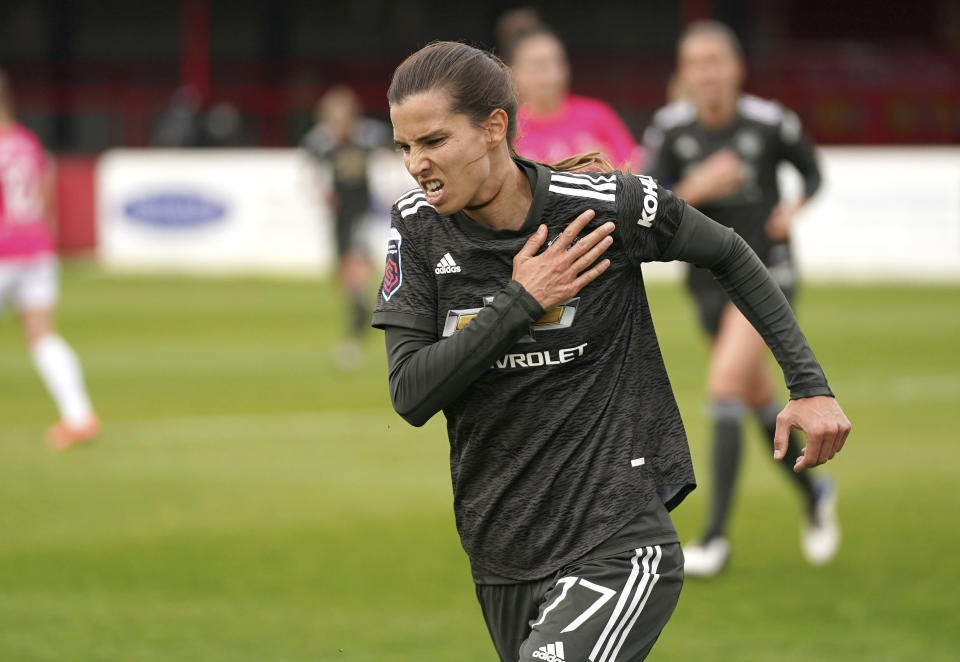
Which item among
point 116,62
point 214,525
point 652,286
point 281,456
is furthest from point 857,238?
point 116,62

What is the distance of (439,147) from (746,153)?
4.36 meters

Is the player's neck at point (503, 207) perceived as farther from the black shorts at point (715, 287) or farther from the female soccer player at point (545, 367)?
the black shorts at point (715, 287)

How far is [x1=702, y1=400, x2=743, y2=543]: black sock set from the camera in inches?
286

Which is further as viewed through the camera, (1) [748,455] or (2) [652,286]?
(2) [652,286]

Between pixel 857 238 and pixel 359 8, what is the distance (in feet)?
68.7

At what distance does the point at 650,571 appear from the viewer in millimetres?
3736

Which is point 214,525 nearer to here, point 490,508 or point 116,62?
point 490,508

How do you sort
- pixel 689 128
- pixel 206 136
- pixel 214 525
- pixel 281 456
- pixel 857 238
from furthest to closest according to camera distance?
pixel 206 136, pixel 857 238, pixel 281 456, pixel 214 525, pixel 689 128

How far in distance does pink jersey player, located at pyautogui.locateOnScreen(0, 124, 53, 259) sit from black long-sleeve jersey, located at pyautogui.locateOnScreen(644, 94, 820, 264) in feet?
16.0

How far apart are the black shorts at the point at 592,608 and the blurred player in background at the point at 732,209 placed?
11.5 feet

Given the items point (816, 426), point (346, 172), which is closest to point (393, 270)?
point (816, 426)

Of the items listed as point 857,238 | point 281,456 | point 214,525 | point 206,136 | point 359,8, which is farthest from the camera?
point 359,8

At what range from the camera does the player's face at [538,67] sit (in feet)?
28.0

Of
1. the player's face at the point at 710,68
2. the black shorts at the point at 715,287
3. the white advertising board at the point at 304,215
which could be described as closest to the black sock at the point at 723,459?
the black shorts at the point at 715,287
